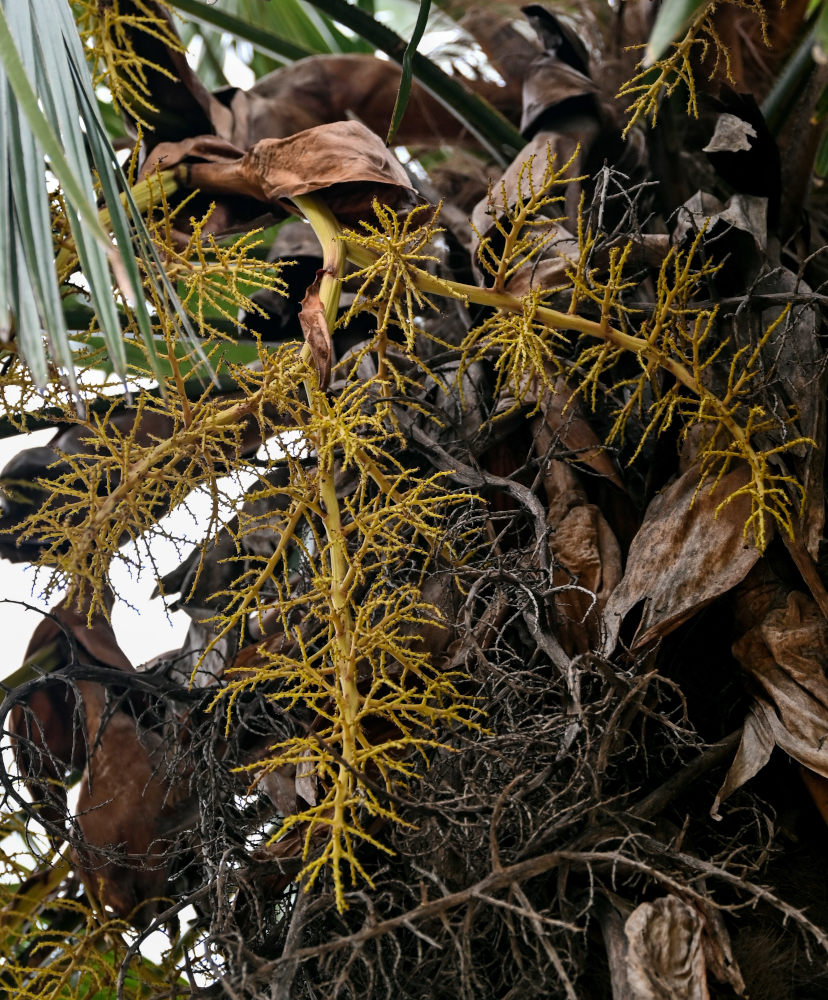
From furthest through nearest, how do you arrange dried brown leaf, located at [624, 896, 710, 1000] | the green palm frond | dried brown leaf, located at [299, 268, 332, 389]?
dried brown leaf, located at [299, 268, 332, 389], dried brown leaf, located at [624, 896, 710, 1000], the green palm frond

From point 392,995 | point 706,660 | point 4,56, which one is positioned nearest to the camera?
point 4,56

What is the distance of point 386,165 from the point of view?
0.98 meters

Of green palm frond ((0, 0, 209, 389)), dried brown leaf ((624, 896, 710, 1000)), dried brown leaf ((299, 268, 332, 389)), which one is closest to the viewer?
green palm frond ((0, 0, 209, 389))

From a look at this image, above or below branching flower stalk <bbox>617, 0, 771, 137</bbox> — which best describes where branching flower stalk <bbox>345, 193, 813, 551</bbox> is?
below

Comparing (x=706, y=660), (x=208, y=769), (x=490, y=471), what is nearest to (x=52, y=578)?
(x=208, y=769)

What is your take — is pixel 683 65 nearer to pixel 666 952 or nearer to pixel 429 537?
pixel 429 537

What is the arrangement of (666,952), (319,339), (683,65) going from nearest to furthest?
Answer: (666,952) → (319,339) → (683,65)

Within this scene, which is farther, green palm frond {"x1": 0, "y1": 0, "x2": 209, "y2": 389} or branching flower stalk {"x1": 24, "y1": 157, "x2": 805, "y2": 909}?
branching flower stalk {"x1": 24, "y1": 157, "x2": 805, "y2": 909}

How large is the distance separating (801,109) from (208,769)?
1014mm

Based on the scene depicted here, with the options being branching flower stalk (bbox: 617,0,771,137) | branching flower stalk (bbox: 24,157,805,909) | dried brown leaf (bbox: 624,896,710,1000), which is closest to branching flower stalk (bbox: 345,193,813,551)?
branching flower stalk (bbox: 24,157,805,909)

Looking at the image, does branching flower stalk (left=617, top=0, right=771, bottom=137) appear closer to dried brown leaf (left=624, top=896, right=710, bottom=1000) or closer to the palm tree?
the palm tree

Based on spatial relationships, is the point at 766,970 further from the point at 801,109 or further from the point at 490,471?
the point at 801,109

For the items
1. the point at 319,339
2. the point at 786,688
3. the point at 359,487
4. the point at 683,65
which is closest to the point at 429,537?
the point at 359,487

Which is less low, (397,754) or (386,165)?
(386,165)
